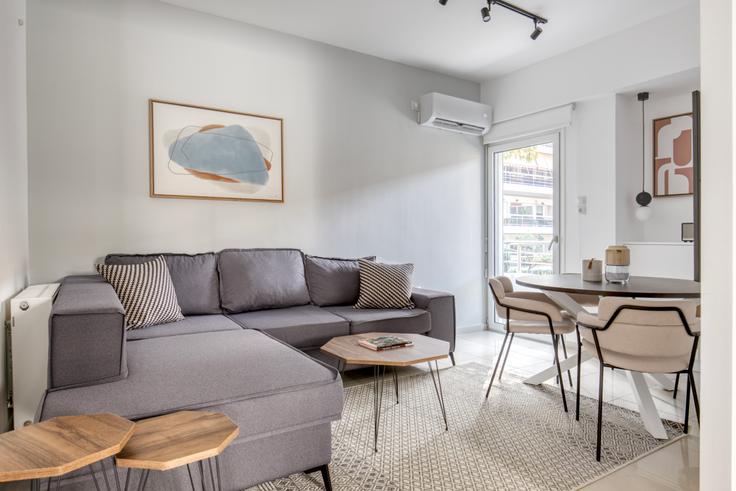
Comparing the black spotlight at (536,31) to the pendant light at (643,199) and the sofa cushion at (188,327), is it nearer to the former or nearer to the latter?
the pendant light at (643,199)

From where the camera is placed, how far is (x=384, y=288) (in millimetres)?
3471

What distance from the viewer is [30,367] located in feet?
6.89

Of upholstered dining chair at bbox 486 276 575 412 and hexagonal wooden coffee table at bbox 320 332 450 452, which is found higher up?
upholstered dining chair at bbox 486 276 575 412

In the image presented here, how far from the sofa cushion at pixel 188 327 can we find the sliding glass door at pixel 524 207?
10.2ft

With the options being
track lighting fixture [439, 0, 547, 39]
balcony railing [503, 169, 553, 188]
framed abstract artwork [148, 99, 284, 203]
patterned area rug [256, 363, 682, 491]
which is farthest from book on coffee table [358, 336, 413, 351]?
balcony railing [503, 169, 553, 188]

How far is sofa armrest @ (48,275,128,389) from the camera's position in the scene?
161cm

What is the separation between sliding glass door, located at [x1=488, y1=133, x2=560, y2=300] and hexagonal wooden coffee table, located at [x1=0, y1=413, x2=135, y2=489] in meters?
4.01

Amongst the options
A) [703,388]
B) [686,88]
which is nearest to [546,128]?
[686,88]

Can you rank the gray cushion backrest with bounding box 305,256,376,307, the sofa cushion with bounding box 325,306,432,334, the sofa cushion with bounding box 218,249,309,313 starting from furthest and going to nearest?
the gray cushion backrest with bounding box 305,256,376,307 < the sofa cushion with bounding box 218,249,309,313 < the sofa cushion with bounding box 325,306,432,334

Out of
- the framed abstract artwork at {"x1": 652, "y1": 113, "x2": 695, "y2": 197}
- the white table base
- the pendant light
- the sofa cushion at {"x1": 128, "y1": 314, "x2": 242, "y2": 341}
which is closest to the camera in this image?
the white table base

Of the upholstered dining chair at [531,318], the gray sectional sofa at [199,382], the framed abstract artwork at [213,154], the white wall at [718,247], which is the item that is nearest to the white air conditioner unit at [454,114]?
the framed abstract artwork at [213,154]

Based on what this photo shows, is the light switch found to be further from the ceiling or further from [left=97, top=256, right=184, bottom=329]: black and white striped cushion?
[left=97, top=256, right=184, bottom=329]: black and white striped cushion

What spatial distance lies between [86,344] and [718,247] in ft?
6.51

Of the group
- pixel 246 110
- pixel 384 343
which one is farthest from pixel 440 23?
pixel 384 343
